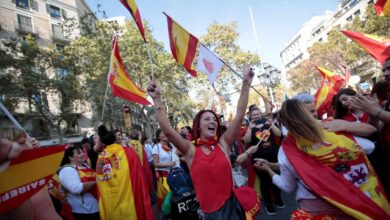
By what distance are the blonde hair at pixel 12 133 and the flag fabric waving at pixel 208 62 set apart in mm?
3944

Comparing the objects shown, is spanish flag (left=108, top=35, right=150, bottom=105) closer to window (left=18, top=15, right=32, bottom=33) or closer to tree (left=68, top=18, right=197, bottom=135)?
tree (left=68, top=18, right=197, bottom=135)

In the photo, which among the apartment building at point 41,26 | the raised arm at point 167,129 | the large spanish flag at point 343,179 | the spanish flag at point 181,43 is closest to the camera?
the large spanish flag at point 343,179

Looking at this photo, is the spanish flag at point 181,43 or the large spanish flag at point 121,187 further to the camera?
the spanish flag at point 181,43

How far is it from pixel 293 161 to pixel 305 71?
1488 inches

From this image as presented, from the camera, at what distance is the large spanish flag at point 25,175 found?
4.30ft

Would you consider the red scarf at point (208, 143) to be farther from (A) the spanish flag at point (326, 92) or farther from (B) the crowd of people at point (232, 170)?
(A) the spanish flag at point (326, 92)

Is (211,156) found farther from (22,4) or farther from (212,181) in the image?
(22,4)

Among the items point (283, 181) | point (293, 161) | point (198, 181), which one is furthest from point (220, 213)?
point (293, 161)

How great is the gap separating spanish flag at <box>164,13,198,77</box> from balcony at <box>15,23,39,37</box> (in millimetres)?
31220

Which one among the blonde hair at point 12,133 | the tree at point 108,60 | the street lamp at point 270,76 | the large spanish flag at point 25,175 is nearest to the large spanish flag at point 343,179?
the large spanish flag at point 25,175

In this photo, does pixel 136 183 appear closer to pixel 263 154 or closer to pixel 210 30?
pixel 263 154

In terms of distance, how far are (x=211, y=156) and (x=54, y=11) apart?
126 ft

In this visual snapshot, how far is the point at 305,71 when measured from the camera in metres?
37.4

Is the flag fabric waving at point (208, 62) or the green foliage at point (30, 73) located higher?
the green foliage at point (30, 73)
